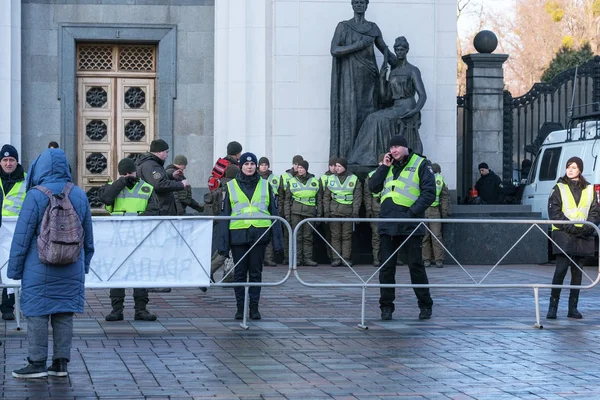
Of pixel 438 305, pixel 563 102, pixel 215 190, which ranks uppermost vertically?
pixel 563 102

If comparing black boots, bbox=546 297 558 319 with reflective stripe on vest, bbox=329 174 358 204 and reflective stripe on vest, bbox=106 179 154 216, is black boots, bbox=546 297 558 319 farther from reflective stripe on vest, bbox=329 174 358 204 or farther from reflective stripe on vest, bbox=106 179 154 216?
reflective stripe on vest, bbox=329 174 358 204

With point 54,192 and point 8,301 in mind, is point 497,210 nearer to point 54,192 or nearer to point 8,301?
point 8,301

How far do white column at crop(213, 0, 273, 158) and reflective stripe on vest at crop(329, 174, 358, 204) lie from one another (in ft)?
5.32

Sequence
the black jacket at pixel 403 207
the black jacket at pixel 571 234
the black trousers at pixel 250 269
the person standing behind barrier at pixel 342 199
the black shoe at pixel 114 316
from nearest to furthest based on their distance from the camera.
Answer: the black shoe at pixel 114 316
the black trousers at pixel 250 269
the black jacket at pixel 403 207
the black jacket at pixel 571 234
the person standing behind barrier at pixel 342 199

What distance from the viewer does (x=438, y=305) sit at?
561 inches

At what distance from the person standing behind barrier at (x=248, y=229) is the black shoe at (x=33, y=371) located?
3.62 metres

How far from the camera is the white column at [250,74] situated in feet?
68.1

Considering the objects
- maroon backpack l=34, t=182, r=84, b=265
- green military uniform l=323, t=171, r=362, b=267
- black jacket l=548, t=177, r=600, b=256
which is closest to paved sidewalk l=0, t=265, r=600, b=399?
black jacket l=548, t=177, r=600, b=256

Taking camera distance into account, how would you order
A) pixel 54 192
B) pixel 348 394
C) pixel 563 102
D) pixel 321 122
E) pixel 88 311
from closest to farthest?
pixel 348 394 → pixel 54 192 → pixel 88 311 → pixel 321 122 → pixel 563 102

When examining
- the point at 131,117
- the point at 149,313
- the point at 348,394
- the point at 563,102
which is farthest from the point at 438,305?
the point at 563,102

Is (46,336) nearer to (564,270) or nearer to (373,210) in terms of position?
(564,270)

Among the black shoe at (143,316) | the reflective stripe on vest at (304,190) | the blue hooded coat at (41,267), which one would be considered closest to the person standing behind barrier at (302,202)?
the reflective stripe on vest at (304,190)

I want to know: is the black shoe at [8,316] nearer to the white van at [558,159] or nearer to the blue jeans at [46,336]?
the blue jeans at [46,336]

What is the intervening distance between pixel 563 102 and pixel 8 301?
622 inches
